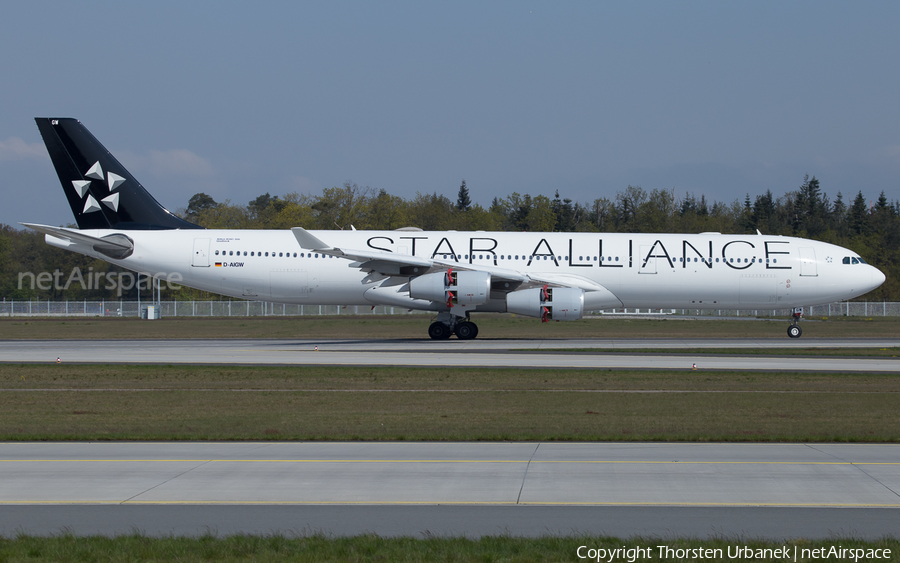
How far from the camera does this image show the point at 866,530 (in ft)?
20.1

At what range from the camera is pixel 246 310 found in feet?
191

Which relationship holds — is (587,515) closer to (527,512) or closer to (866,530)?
(527,512)

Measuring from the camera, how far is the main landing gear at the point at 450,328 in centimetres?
2894

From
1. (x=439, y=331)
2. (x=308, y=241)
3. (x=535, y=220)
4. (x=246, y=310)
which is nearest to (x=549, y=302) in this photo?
(x=439, y=331)

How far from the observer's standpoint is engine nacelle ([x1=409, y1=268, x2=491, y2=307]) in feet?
87.8

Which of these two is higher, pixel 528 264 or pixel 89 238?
pixel 89 238

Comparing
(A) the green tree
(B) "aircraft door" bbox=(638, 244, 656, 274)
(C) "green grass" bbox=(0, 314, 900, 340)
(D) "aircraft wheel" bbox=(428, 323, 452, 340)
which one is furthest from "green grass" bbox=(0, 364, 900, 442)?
(A) the green tree

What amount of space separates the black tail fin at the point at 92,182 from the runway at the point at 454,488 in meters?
21.4

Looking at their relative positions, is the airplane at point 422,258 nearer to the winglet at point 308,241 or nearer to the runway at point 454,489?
the winglet at point 308,241

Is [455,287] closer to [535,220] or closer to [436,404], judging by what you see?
[436,404]

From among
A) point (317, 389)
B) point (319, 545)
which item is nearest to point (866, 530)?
point (319, 545)

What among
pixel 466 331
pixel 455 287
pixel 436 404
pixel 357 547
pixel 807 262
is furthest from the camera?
pixel 807 262

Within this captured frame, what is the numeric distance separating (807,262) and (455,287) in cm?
1401

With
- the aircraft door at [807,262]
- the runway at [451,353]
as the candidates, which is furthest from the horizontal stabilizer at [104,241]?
the aircraft door at [807,262]
